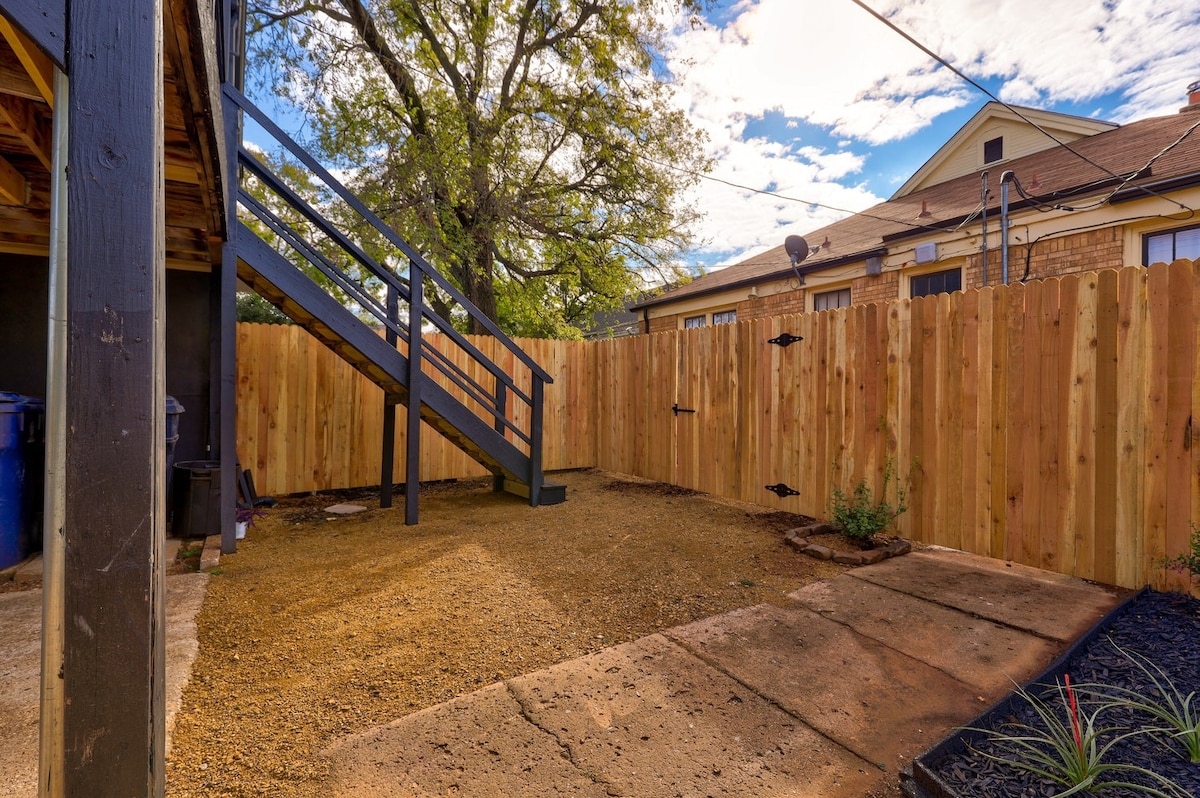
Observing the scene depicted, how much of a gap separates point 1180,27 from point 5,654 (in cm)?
1089

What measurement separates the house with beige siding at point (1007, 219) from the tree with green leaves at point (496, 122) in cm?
274

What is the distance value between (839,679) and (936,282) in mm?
7294

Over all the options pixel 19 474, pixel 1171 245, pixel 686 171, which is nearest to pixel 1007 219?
pixel 1171 245

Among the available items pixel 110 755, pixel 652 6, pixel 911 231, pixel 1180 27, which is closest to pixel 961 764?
pixel 110 755

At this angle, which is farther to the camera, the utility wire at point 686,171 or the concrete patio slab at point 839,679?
the utility wire at point 686,171

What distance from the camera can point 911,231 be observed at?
7.63 meters

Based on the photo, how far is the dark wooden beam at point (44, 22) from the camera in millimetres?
976

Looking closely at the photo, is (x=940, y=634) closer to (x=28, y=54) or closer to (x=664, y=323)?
(x=28, y=54)

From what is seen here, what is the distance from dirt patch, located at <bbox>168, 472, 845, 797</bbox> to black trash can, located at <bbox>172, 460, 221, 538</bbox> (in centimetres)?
35

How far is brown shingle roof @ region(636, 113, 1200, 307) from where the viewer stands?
240 inches

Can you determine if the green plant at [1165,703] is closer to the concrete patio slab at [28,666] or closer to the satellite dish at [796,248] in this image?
the concrete patio slab at [28,666]

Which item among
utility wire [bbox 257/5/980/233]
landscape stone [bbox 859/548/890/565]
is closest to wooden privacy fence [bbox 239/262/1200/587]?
landscape stone [bbox 859/548/890/565]

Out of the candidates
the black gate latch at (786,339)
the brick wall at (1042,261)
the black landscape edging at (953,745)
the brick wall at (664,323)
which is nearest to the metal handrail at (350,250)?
the black gate latch at (786,339)

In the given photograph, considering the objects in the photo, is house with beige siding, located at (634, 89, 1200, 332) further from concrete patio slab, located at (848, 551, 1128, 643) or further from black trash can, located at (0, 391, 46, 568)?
black trash can, located at (0, 391, 46, 568)
